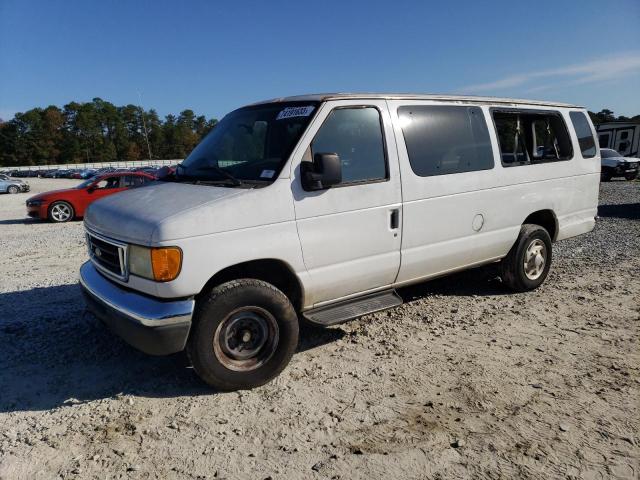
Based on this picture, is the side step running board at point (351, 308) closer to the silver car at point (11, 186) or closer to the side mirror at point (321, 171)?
the side mirror at point (321, 171)

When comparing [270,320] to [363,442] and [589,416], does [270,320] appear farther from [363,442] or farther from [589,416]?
[589,416]

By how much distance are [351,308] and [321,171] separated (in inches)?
49.1

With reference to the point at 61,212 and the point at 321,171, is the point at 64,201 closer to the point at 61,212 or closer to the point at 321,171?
the point at 61,212

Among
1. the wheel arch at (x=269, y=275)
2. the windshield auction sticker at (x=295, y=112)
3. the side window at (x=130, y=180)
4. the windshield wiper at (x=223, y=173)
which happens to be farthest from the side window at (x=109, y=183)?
the wheel arch at (x=269, y=275)

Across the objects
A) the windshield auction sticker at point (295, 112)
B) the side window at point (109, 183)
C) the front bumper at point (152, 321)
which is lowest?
the front bumper at point (152, 321)

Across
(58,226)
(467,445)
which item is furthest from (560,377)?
(58,226)

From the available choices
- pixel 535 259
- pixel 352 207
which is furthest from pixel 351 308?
pixel 535 259

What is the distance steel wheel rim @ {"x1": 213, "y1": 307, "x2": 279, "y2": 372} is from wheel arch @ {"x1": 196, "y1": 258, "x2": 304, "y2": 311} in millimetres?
304

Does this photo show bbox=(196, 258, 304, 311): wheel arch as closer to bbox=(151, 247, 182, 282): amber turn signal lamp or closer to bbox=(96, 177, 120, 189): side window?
bbox=(151, 247, 182, 282): amber turn signal lamp

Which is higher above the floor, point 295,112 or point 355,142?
point 295,112

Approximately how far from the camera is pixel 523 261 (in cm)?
549

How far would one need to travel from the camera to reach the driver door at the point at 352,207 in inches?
147

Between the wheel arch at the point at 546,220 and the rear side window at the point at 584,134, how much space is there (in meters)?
0.96

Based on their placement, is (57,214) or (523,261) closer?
(523,261)
